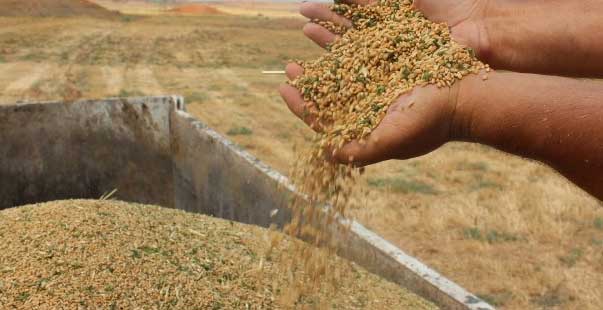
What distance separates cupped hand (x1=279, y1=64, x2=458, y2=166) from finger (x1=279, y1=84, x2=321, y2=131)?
394 mm

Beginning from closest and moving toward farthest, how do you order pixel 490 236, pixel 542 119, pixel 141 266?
1. pixel 542 119
2. pixel 141 266
3. pixel 490 236

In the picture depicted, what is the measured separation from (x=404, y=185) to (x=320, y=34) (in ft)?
12.7

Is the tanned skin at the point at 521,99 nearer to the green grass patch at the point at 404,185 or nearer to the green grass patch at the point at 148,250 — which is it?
the green grass patch at the point at 148,250

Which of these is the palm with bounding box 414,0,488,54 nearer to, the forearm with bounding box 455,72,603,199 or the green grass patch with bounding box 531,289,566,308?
the forearm with bounding box 455,72,603,199

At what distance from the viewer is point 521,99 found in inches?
88.2

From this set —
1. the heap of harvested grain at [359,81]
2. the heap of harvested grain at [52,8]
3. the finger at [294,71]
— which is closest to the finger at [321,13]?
the heap of harvested grain at [359,81]

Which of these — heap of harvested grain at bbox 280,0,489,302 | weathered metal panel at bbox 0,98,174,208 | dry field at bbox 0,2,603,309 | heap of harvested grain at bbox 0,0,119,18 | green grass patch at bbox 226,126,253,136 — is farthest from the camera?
heap of harvested grain at bbox 0,0,119,18

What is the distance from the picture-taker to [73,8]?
149ft

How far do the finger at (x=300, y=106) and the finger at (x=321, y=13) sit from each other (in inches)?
19.4

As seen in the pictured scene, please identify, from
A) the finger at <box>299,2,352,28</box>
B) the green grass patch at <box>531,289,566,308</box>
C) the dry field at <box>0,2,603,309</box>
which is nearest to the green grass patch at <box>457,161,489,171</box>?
the dry field at <box>0,2,603,309</box>

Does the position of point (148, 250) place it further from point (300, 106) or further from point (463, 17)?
point (463, 17)

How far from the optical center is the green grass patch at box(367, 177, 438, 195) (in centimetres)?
686

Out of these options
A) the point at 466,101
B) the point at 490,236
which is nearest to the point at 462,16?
the point at 466,101

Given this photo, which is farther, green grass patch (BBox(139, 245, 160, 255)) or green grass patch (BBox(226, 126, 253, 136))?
green grass patch (BBox(226, 126, 253, 136))
